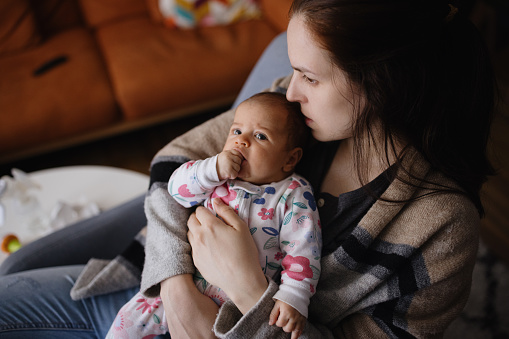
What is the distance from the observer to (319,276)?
94cm

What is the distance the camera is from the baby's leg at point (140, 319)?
96 centimetres

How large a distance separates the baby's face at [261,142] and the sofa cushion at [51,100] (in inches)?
58.2

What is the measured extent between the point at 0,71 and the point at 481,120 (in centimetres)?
238

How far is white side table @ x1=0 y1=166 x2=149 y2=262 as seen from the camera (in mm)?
1536

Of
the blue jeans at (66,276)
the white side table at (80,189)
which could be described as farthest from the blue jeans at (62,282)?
the white side table at (80,189)

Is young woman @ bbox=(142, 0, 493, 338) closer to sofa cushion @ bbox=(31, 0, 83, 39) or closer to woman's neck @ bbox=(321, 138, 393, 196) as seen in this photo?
woman's neck @ bbox=(321, 138, 393, 196)

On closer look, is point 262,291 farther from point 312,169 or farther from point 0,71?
point 0,71

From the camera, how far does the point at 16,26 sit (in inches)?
95.9

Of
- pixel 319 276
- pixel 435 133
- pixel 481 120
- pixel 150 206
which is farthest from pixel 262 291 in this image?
pixel 481 120

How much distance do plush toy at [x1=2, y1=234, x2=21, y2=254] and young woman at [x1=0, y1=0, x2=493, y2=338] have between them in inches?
18.1

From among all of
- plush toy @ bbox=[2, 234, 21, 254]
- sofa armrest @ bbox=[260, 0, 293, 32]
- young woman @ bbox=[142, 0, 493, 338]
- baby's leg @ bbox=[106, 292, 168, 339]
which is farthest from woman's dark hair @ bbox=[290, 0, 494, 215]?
sofa armrest @ bbox=[260, 0, 293, 32]

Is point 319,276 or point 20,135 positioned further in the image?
point 20,135

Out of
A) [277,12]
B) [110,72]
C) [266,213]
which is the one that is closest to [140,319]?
[266,213]

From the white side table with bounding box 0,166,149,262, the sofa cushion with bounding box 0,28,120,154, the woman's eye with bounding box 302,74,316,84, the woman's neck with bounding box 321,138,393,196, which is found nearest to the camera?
the woman's eye with bounding box 302,74,316,84
